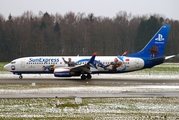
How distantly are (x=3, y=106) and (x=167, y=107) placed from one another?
339 inches

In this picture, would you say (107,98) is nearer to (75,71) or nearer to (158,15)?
(75,71)

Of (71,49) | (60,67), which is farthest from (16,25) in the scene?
(60,67)

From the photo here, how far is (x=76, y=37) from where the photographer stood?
106 metres

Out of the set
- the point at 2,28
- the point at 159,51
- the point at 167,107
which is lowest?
the point at 167,107

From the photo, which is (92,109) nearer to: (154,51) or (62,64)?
(62,64)

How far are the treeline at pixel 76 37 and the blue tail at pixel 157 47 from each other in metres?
56.6

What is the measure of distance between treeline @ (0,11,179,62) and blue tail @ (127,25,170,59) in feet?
186

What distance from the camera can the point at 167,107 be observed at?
21094mm

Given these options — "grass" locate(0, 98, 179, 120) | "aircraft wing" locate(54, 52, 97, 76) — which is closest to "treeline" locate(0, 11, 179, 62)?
"aircraft wing" locate(54, 52, 97, 76)

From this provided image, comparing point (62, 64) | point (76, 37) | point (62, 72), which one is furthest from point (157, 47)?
point (76, 37)

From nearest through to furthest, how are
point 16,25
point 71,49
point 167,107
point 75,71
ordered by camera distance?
1. point 167,107
2. point 75,71
3. point 71,49
4. point 16,25

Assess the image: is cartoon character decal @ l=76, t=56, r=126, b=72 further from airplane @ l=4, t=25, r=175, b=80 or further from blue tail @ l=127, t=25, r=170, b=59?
blue tail @ l=127, t=25, r=170, b=59

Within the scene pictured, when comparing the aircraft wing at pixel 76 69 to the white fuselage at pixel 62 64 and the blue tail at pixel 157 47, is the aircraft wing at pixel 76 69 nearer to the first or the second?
the white fuselage at pixel 62 64

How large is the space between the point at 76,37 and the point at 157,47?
6338 cm
